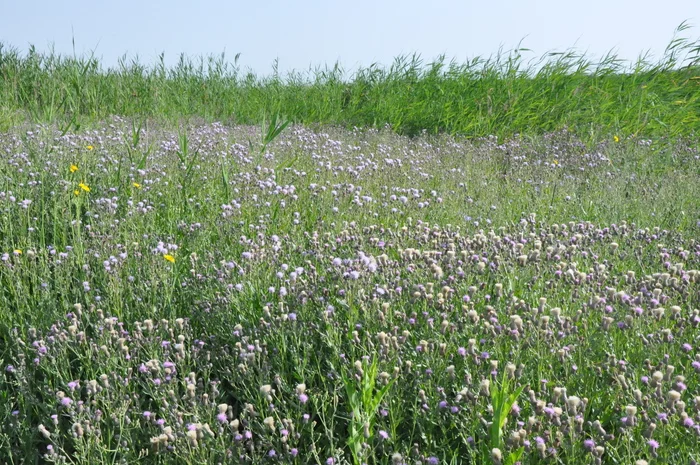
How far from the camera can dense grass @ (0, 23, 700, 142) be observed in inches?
378

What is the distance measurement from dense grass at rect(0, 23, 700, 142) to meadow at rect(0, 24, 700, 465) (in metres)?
2.13

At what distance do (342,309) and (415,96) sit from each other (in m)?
8.28

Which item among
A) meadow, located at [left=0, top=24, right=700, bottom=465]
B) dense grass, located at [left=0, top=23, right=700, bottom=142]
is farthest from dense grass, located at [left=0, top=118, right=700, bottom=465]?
dense grass, located at [left=0, top=23, right=700, bottom=142]

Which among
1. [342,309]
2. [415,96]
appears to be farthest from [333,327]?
[415,96]

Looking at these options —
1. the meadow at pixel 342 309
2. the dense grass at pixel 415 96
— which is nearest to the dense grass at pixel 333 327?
the meadow at pixel 342 309

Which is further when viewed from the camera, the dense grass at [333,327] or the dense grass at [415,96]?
the dense grass at [415,96]

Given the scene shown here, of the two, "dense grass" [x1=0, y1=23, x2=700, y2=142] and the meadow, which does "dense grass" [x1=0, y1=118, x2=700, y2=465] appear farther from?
"dense grass" [x1=0, y1=23, x2=700, y2=142]

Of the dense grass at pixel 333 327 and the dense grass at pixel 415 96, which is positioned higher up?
the dense grass at pixel 415 96

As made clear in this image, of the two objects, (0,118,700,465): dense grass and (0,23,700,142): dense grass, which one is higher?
(0,23,700,142): dense grass

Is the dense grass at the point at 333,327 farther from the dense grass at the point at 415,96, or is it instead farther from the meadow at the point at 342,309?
the dense grass at the point at 415,96

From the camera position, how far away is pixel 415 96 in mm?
10883

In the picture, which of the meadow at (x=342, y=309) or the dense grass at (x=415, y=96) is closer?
the meadow at (x=342, y=309)

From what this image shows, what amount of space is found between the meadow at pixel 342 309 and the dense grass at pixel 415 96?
213cm

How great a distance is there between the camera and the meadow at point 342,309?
233 cm
